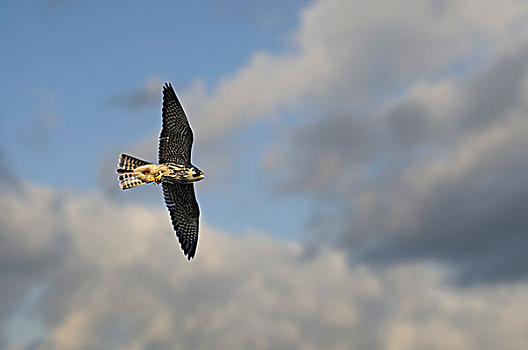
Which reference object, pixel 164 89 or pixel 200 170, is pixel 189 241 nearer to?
pixel 200 170

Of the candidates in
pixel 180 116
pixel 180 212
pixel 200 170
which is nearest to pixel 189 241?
pixel 180 212

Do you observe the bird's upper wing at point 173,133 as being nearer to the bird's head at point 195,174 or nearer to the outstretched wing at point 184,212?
the bird's head at point 195,174

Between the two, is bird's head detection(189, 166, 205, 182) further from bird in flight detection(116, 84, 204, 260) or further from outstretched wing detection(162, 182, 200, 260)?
outstretched wing detection(162, 182, 200, 260)

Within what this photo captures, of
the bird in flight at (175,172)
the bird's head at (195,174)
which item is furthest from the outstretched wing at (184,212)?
the bird's head at (195,174)

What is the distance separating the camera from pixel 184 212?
32875 mm

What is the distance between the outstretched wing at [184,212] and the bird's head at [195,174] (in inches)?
44.4

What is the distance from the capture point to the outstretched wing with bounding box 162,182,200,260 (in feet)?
106

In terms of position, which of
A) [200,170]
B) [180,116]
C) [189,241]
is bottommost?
[189,241]

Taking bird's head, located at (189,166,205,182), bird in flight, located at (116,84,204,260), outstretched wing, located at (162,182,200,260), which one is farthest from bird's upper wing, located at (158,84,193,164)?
outstretched wing, located at (162,182,200,260)

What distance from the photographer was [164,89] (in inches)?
1253

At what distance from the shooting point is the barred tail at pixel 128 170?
30656mm

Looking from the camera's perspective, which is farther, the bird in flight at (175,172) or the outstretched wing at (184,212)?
the outstretched wing at (184,212)

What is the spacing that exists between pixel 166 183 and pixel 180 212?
1633 millimetres

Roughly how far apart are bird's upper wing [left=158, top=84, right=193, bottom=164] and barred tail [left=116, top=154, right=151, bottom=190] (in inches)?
45.0
